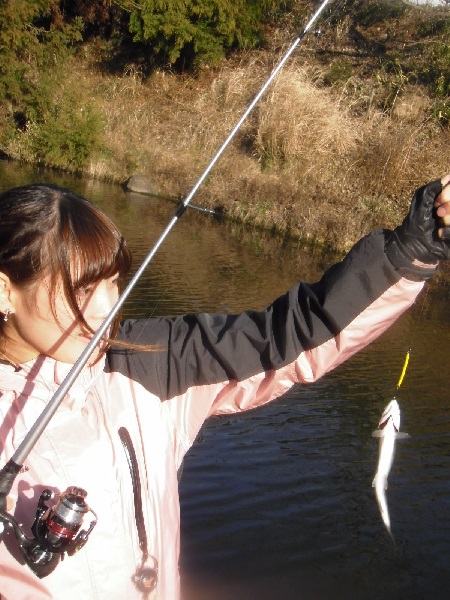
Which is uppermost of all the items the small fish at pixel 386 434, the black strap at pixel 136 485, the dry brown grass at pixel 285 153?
the black strap at pixel 136 485

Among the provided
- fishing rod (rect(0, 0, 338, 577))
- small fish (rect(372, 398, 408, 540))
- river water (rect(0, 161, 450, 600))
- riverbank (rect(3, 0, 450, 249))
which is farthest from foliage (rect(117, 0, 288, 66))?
fishing rod (rect(0, 0, 338, 577))

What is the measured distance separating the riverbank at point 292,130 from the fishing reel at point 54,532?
11.3 metres

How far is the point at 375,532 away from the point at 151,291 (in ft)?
16.1

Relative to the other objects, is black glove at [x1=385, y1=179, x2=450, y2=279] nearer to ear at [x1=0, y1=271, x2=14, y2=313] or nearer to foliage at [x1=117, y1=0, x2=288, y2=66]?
ear at [x1=0, y1=271, x2=14, y2=313]

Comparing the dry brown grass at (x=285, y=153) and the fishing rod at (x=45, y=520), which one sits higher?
the fishing rod at (x=45, y=520)

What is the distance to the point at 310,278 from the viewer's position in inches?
408

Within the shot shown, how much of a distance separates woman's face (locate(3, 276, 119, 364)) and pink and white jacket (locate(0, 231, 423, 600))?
0.04m

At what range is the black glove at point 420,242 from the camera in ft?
5.67

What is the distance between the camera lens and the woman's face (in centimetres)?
158

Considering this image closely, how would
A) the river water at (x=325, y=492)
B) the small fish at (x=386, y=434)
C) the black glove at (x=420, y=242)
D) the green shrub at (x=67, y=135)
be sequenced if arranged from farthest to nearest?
1. the green shrub at (x=67, y=135)
2. the river water at (x=325, y=492)
3. the small fish at (x=386, y=434)
4. the black glove at (x=420, y=242)

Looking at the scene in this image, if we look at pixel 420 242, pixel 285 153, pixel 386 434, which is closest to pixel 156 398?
pixel 420 242

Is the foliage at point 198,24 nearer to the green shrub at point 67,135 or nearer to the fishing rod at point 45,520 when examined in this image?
the green shrub at point 67,135

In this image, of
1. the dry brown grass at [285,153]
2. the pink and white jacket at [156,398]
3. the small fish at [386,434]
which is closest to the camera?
the pink and white jacket at [156,398]

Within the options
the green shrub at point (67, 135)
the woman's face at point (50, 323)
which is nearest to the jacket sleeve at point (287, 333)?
the woman's face at point (50, 323)
